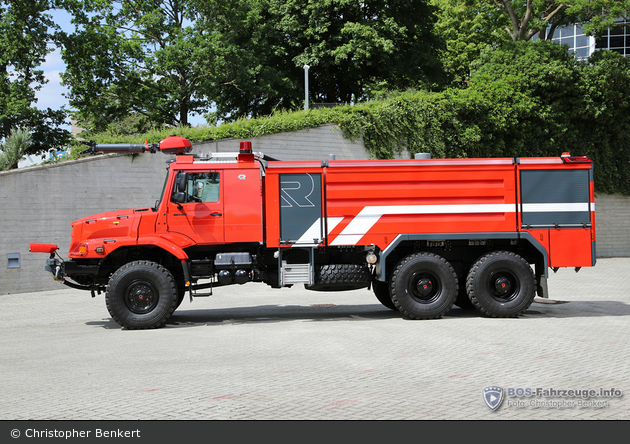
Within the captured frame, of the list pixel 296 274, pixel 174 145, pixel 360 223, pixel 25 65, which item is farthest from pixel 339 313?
pixel 25 65

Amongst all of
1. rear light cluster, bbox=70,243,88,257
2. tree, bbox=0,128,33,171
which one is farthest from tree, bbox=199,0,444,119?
rear light cluster, bbox=70,243,88,257

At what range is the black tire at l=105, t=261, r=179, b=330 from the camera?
32.7 feet

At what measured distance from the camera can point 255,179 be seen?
34.5ft

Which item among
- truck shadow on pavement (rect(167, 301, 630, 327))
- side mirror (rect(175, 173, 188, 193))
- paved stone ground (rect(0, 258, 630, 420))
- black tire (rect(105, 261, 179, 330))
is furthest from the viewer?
truck shadow on pavement (rect(167, 301, 630, 327))

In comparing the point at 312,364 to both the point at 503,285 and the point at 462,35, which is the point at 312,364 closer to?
the point at 503,285

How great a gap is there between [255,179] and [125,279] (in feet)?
9.11

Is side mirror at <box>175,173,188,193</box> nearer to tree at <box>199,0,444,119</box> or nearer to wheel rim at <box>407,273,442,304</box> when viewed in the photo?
wheel rim at <box>407,273,442,304</box>

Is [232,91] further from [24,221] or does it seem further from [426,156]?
[426,156]

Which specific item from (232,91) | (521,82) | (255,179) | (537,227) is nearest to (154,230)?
(255,179)

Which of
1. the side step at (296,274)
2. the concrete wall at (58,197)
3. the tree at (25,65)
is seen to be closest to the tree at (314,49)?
the tree at (25,65)

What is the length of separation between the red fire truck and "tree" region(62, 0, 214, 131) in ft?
62.6

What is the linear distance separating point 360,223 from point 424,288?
1.61 meters

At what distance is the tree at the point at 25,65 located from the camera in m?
25.2

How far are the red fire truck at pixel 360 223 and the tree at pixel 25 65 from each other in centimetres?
1781
